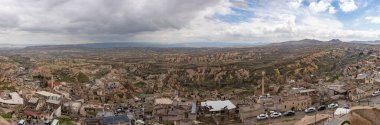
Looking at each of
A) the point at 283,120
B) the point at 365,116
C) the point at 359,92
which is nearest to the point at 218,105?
the point at 283,120

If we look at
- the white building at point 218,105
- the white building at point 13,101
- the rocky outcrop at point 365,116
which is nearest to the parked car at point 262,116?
the white building at point 218,105

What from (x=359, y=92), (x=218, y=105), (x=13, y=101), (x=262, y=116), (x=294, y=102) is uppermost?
(x=359, y=92)

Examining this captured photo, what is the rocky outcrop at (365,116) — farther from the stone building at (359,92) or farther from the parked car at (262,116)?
the stone building at (359,92)

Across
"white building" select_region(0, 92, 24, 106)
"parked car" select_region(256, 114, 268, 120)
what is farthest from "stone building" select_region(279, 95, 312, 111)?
"white building" select_region(0, 92, 24, 106)

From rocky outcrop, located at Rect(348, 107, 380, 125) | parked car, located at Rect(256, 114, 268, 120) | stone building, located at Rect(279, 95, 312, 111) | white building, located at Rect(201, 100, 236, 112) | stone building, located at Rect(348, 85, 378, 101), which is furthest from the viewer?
white building, located at Rect(201, 100, 236, 112)

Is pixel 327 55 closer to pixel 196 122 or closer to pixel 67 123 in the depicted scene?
pixel 196 122

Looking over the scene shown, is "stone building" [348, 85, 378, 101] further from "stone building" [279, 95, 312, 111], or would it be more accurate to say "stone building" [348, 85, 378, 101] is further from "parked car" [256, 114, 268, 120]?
"parked car" [256, 114, 268, 120]

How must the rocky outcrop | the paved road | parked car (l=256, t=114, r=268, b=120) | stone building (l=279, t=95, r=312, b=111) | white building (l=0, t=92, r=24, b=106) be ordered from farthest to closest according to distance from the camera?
white building (l=0, t=92, r=24, b=106)
stone building (l=279, t=95, r=312, b=111)
parked car (l=256, t=114, r=268, b=120)
the paved road
the rocky outcrop

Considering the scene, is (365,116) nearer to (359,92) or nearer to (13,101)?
(359,92)

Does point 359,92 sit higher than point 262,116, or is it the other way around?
point 359,92

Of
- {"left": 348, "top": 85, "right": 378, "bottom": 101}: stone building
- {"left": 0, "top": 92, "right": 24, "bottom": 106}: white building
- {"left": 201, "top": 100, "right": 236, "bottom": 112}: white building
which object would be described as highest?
{"left": 348, "top": 85, "right": 378, "bottom": 101}: stone building

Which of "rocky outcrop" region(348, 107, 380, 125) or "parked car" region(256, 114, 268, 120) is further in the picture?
"parked car" region(256, 114, 268, 120)

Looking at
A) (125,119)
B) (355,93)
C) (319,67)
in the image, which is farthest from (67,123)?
(319,67)
